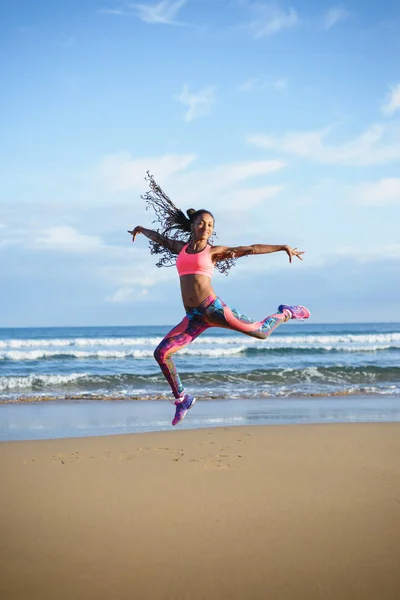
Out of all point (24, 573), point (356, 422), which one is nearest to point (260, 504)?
point (24, 573)

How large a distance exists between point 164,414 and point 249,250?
5.78 meters

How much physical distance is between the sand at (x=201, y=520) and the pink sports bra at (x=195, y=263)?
80.1 inches

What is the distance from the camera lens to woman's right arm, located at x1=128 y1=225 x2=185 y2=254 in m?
6.46

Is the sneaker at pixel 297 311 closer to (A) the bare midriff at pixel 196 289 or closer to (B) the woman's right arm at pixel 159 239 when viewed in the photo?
(A) the bare midriff at pixel 196 289

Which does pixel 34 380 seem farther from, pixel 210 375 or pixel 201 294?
pixel 201 294

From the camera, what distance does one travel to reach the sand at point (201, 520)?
3906mm

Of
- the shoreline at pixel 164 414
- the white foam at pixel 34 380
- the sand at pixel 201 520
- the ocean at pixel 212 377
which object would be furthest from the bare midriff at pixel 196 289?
the white foam at pixel 34 380

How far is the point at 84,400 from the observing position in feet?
44.7

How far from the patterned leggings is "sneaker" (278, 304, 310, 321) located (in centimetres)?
51

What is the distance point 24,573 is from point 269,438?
461 centimetres

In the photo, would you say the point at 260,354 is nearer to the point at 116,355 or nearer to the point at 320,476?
the point at 116,355

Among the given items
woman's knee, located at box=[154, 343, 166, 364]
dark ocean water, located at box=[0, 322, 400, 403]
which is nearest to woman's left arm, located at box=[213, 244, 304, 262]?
woman's knee, located at box=[154, 343, 166, 364]

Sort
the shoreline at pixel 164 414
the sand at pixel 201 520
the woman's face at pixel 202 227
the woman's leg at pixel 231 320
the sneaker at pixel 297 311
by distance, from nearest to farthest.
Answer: the sand at pixel 201 520 → the woman's leg at pixel 231 320 → the woman's face at pixel 202 227 → the sneaker at pixel 297 311 → the shoreline at pixel 164 414

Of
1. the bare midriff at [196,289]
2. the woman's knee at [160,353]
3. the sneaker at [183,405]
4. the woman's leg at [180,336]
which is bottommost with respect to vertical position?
the sneaker at [183,405]
